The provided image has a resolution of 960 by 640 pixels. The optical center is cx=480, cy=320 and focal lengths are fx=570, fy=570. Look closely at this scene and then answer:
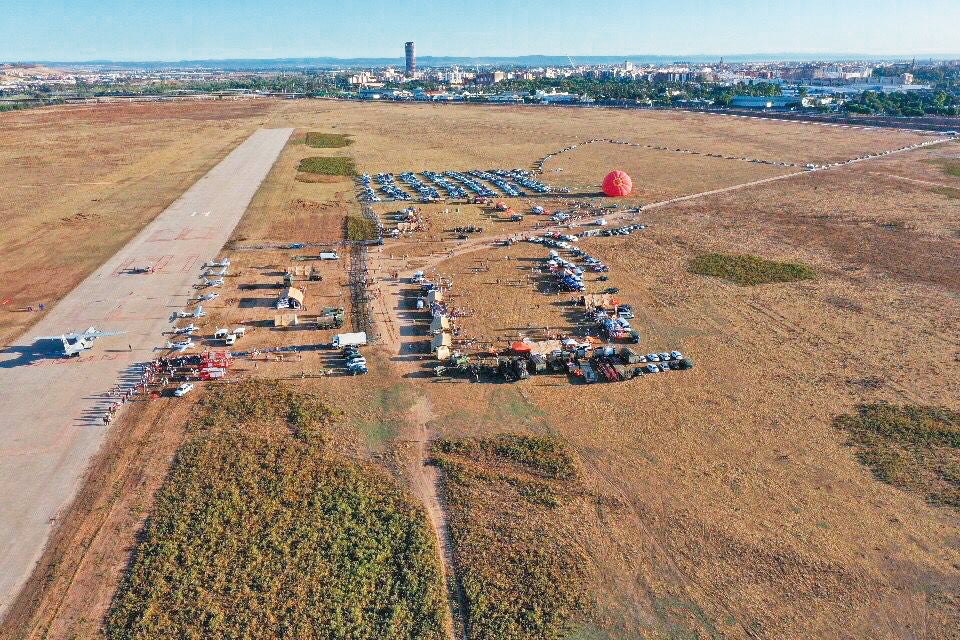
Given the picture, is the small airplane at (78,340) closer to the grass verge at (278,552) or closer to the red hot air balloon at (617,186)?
the grass verge at (278,552)

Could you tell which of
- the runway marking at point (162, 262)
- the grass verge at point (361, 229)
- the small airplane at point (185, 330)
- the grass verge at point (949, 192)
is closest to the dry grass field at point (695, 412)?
the grass verge at point (361, 229)

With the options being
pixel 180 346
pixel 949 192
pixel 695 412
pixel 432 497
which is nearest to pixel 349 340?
pixel 180 346

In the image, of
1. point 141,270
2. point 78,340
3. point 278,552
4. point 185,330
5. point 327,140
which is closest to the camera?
point 278,552

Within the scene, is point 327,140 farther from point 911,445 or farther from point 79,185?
point 911,445

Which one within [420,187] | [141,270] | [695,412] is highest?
[420,187]

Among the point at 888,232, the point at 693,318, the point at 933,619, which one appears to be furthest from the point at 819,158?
the point at 933,619
